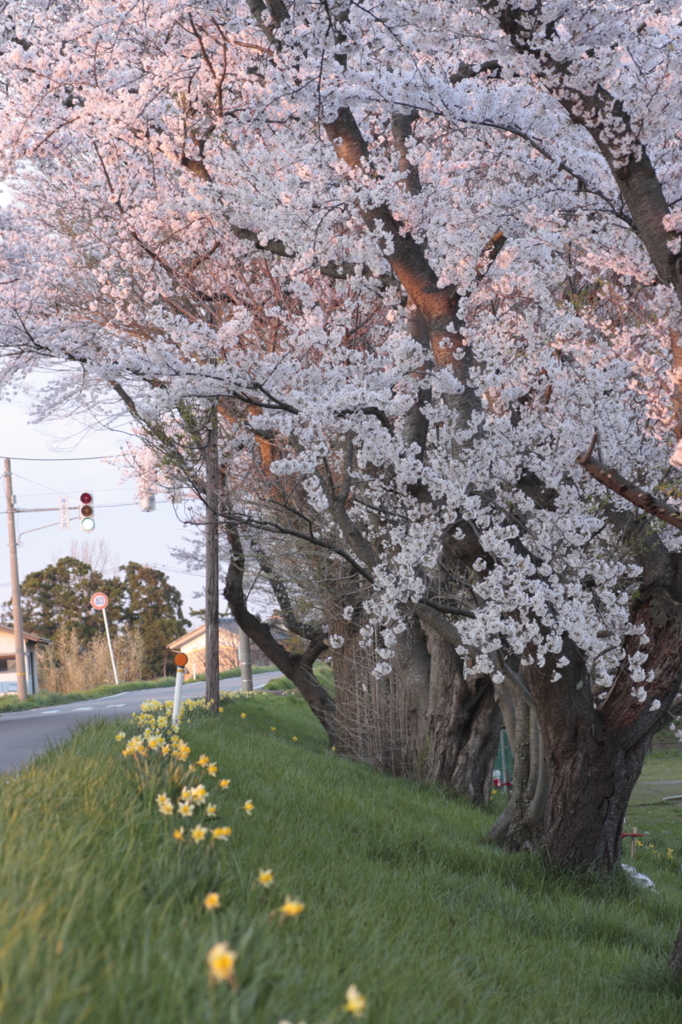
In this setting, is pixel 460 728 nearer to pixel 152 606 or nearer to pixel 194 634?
pixel 152 606

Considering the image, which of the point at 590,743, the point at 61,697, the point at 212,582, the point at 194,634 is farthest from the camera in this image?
the point at 194,634

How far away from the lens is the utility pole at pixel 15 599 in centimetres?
2595

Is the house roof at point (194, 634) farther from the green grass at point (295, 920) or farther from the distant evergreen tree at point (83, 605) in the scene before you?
the green grass at point (295, 920)

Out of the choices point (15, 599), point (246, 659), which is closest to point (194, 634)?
point (15, 599)

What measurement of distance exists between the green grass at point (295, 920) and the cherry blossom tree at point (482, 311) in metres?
1.39

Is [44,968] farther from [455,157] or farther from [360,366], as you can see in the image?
[455,157]

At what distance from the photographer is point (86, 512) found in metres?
22.6

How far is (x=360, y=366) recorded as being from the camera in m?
7.20

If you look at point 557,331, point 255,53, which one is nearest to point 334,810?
point 557,331

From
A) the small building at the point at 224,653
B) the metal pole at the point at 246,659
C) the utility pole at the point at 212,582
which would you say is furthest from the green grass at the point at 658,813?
the small building at the point at 224,653

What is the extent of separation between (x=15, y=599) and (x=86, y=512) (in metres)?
5.51

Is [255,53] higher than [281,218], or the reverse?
[255,53]

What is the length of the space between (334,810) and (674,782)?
21469 mm

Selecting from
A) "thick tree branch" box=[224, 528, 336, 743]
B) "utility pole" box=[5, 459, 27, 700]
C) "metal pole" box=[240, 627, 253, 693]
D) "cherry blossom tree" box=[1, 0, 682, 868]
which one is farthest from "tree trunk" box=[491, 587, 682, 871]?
"utility pole" box=[5, 459, 27, 700]
